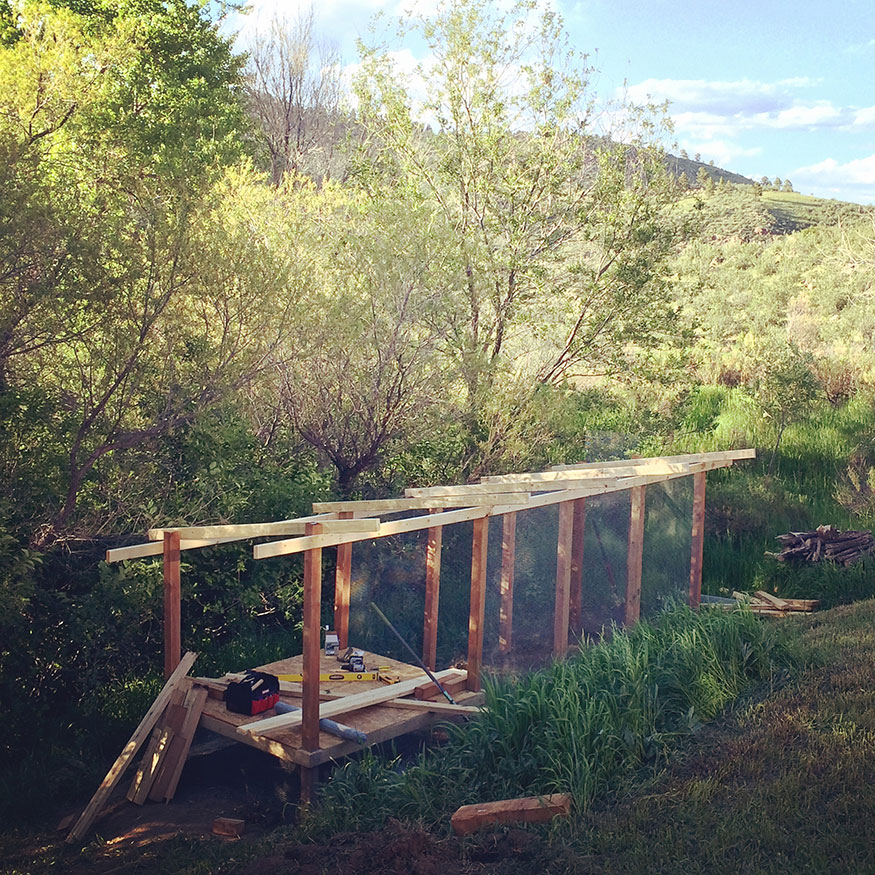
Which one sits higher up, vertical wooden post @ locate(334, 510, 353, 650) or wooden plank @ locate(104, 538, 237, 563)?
wooden plank @ locate(104, 538, 237, 563)

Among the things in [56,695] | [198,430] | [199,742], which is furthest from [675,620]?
[56,695]

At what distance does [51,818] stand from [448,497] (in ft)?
11.9

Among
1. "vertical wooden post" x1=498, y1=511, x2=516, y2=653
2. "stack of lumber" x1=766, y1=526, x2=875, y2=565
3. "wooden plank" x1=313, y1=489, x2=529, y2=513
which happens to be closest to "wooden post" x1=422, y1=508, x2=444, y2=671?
"wooden plank" x1=313, y1=489, x2=529, y2=513

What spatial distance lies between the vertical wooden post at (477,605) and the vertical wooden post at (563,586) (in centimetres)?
107

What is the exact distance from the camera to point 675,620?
775cm

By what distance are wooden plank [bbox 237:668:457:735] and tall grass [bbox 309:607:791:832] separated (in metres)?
0.47

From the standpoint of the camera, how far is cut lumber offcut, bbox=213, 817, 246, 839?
5.62m

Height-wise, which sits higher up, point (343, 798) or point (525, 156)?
point (525, 156)

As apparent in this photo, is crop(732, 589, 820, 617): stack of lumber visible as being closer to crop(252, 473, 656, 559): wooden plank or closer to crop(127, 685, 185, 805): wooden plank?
crop(252, 473, 656, 559): wooden plank

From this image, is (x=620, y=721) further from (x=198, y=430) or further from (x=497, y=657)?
(x=198, y=430)

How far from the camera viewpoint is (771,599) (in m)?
10.9

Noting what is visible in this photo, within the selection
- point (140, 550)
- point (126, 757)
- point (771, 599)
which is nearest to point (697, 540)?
point (771, 599)

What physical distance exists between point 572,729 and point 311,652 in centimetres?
172

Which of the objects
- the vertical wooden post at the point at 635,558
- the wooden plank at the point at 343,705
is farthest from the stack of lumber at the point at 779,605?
the wooden plank at the point at 343,705
